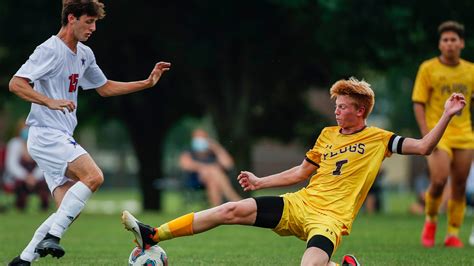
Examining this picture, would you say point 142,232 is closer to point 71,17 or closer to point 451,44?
point 71,17

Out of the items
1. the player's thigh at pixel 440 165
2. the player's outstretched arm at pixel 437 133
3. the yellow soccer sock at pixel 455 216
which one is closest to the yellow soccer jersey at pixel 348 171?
the player's outstretched arm at pixel 437 133

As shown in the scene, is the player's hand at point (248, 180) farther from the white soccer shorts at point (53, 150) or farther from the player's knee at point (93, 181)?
the white soccer shorts at point (53, 150)

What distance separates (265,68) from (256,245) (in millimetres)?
12534

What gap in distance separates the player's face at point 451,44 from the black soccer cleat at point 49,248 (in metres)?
5.89

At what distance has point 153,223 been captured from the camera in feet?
60.3

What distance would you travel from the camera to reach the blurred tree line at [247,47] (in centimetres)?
2239

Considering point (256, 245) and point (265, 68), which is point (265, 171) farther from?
point (256, 245)

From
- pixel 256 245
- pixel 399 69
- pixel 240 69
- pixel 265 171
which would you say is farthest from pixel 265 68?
pixel 265 171

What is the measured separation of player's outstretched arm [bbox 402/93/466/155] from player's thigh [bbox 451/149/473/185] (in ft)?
14.7

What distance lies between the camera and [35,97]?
896cm

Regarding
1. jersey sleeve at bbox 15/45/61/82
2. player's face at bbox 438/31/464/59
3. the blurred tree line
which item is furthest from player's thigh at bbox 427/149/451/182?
the blurred tree line

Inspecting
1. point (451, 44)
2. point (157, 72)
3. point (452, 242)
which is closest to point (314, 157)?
point (157, 72)

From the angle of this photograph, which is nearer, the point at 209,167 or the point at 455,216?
the point at 455,216

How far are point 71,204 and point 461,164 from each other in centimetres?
555
